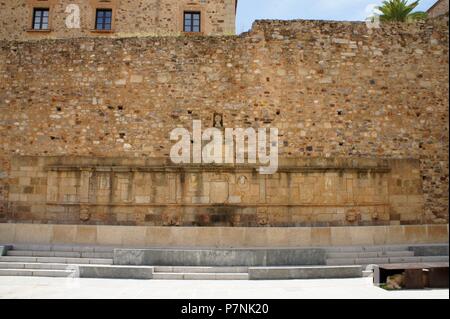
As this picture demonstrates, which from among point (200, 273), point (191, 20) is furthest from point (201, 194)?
point (191, 20)

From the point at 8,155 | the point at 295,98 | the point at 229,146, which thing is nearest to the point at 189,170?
the point at 229,146

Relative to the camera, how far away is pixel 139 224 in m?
11.0

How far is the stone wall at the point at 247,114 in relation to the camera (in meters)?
11.2

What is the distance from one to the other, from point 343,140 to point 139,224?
6285 mm

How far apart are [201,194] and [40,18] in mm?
13533

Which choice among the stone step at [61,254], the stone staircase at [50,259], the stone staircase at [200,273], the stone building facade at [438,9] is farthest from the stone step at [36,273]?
the stone building facade at [438,9]

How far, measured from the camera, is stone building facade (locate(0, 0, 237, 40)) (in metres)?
18.6

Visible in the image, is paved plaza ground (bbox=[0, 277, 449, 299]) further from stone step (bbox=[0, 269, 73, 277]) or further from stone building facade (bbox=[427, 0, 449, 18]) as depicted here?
stone building facade (bbox=[427, 0, 449, 18])

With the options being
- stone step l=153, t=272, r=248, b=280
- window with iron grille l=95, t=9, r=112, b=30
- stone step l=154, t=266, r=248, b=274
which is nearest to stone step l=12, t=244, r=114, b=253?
stone step l=154, t=266, r=248, b=274

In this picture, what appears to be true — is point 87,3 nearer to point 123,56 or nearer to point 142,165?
point 123,56

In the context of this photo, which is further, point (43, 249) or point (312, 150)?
point (312, 150)

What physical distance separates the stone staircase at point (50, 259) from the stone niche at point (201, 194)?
141 cm

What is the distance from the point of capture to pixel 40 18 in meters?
18.9

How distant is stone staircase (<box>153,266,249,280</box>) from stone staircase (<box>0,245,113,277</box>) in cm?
153
